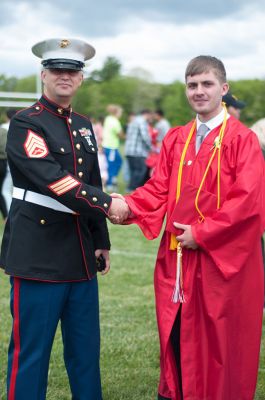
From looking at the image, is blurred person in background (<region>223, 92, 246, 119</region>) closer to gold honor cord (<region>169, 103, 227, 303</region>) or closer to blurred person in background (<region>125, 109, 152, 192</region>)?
gold honor cord (<region>169, 103, 227, 303</region>)

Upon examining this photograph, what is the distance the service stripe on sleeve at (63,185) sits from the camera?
10.1ft

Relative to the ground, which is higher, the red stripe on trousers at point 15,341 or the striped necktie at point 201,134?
the striped necktie at point 201,134

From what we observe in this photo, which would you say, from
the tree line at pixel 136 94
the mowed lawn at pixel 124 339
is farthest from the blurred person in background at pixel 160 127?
the tree line at pixel 136 94

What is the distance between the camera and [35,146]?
3098 mm

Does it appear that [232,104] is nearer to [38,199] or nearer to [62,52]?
[62,52]

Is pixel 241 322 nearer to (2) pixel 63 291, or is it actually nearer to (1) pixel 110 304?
(2) pixel 63 291

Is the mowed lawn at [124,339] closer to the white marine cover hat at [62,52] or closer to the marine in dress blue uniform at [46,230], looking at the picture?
the marine in dress blue uniform at [46,230]

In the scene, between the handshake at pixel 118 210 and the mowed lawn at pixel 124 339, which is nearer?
the handshake at pixel 118 210

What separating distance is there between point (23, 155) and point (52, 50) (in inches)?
23.6

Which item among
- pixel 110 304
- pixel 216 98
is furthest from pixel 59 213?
pixel 110 304

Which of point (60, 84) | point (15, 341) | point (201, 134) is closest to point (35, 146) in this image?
point (60, 84)

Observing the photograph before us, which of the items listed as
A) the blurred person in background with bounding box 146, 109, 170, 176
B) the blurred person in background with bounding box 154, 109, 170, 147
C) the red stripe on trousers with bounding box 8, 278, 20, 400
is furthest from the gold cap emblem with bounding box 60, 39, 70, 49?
the blurred person in background with bounding box 154, 109, 170, 147

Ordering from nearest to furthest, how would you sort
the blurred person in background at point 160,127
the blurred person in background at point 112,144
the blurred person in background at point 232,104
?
the blurred person in background at point 232,104
the blurred person in background at point 160,127
the blurred person in background at point 112,144

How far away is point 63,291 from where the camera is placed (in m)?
3.25
